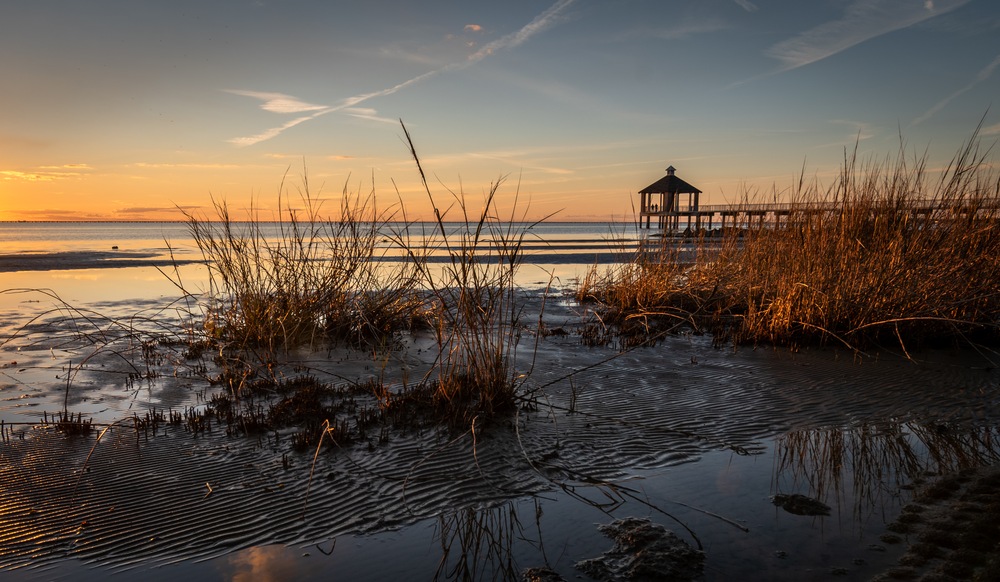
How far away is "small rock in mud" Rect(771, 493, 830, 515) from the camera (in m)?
2.62

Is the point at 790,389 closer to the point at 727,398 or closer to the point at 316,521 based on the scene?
the point at 727,398

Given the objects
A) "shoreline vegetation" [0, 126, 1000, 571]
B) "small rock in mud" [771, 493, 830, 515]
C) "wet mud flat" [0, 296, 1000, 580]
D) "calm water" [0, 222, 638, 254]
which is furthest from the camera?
"calm water" [0, 222, 638, 254]

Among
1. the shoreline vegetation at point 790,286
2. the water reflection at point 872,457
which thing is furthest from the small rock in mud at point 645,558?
the shoreline vegetation at point 790,286

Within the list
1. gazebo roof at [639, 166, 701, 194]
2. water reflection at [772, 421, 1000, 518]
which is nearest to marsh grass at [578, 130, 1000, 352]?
water reflection at [772, 421, 1000, 518]

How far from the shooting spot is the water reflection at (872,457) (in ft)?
9.31

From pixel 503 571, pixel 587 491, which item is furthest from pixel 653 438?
pixel 503 571

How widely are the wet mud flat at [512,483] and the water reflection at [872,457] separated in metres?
0.01

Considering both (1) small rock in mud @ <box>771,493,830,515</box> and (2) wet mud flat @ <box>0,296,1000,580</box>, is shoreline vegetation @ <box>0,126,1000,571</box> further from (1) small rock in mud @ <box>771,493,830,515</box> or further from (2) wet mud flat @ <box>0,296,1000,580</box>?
(1) small rock in mud @ <box>771,493,830,515</box>

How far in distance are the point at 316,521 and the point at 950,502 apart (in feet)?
9.57

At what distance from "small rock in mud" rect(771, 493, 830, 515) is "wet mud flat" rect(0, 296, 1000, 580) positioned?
12 mm

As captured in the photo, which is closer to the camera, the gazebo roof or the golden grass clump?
the golden grass clump

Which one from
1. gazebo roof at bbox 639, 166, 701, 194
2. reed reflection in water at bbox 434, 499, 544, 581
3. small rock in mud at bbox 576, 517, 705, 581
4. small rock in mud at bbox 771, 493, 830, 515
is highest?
gazebo roof at bbox 639, 166, 701, 194

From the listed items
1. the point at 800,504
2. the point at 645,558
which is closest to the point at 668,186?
the point at 800,504

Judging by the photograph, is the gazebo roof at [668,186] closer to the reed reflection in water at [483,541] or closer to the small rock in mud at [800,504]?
the small rock in mud at [800,504]
